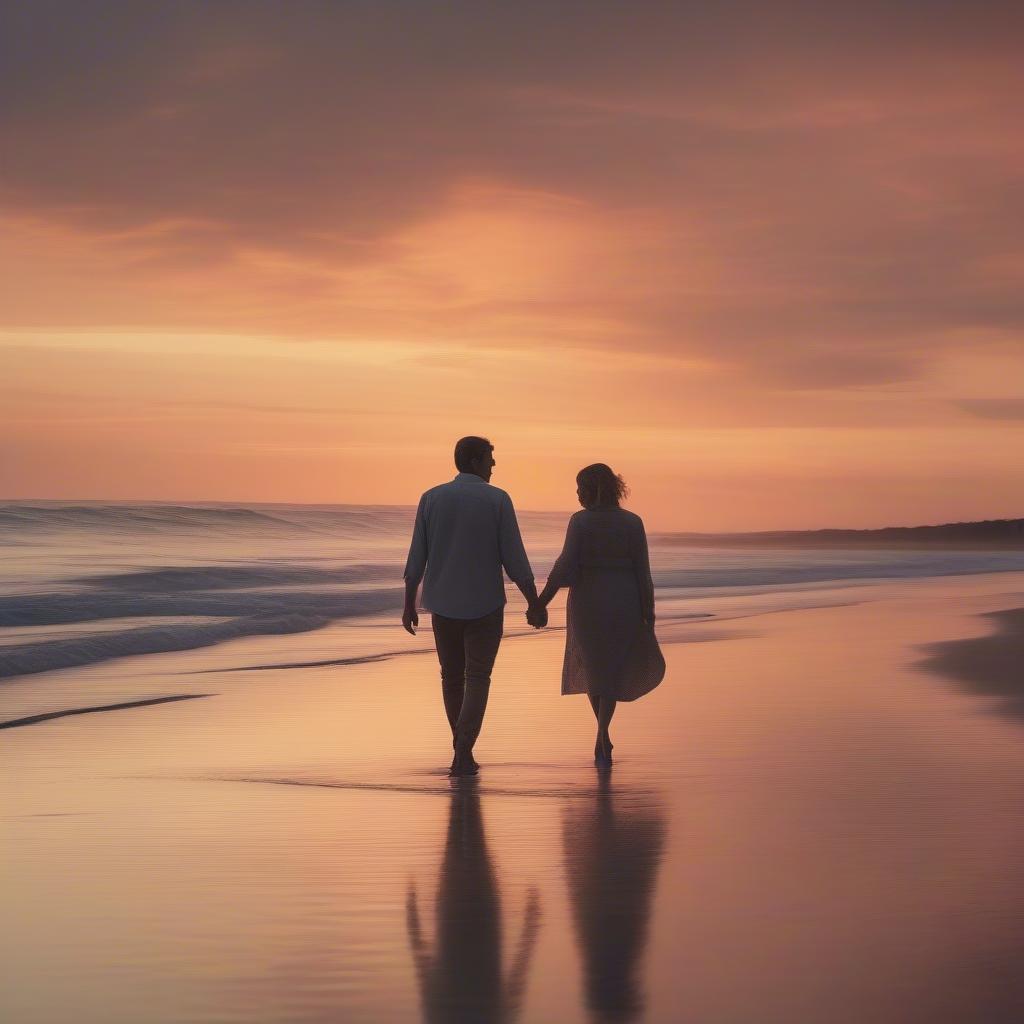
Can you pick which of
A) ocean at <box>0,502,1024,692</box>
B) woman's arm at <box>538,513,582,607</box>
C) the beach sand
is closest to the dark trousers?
the beach sand

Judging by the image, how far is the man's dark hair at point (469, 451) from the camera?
30.8 ft

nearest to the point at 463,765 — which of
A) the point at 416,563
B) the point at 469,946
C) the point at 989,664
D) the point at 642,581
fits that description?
the point at 416,563

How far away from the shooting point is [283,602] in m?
27.7

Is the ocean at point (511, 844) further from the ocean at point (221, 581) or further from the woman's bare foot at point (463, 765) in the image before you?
the ocean at point (221, 581)

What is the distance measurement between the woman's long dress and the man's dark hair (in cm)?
73

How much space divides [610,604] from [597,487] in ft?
2.36

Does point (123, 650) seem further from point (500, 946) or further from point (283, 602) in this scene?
point (500, 946)

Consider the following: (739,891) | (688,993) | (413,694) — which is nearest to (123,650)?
(413,694)

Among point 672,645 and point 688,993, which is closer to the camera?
point 688,993

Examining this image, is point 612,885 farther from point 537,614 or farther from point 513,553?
point 513,553

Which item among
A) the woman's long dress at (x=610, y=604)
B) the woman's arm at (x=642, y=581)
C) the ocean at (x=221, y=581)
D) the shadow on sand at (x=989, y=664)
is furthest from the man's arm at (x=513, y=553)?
the ocean at (x=221, y=581)

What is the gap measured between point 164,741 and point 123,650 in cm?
789

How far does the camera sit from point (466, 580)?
905 cm

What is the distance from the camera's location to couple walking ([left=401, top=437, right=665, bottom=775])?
9039 millimetres
